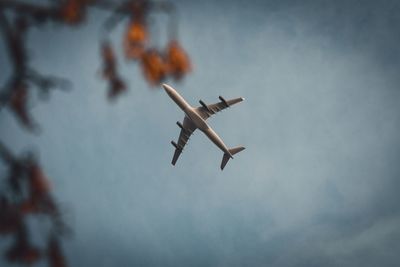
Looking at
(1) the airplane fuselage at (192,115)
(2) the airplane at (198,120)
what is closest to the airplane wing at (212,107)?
(2) the airplane at (198,120)

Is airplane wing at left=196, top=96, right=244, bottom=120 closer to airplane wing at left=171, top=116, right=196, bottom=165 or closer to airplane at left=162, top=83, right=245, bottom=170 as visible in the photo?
airplane at left=162, top=83, right=245, bottom=170

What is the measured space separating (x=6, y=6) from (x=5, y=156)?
2.90 m

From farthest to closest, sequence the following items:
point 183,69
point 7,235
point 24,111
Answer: point 24,111 < point 7,235 < point 183,69

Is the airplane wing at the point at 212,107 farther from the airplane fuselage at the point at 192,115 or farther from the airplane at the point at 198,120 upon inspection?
the airplane fuselage at the point at 192,115

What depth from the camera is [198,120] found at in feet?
280

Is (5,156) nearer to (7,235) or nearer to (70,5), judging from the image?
(7,235)

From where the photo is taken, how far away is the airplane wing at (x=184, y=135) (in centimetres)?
9463

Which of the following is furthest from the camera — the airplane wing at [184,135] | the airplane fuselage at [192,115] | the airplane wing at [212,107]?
the airplane wing at [184,135]

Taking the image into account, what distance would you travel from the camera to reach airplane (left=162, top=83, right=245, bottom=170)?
273ft

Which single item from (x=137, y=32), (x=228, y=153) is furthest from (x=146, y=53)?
(x=228, y=153)

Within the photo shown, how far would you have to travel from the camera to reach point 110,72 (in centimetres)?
793

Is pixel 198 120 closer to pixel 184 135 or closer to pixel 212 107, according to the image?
pixel 212 107

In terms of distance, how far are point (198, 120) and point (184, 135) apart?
12.8 m

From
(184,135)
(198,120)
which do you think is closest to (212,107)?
(198,120)
